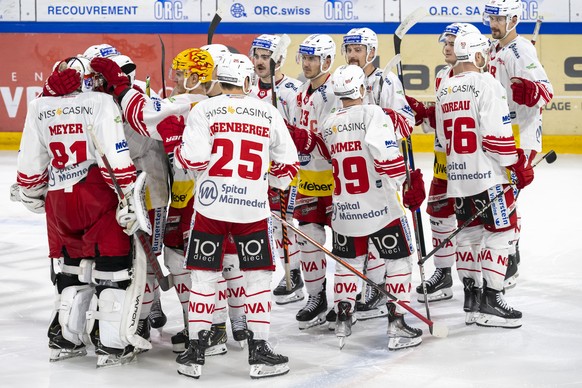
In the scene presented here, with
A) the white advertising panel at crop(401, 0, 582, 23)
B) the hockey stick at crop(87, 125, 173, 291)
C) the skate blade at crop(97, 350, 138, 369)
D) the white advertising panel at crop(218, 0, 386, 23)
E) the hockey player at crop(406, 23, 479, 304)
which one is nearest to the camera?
the hockey stick at crop(87, 125, 173, 291)

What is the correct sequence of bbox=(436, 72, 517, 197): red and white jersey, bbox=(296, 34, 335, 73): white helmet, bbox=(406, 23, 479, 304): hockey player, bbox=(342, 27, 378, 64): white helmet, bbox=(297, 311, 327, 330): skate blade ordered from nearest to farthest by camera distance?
bbox=(436, 72, 517, 197): red and white jersey → bbox=(297, 311, 327, 330): skate blade → bbox=(296, 34, 335, 73): white helmet → bbox=(342, 27, 378, 64): white helmet → bbox=(406, 23, 479, 304): hockey player

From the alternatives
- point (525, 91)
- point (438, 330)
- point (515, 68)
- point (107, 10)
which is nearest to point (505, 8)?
point (515, 68)

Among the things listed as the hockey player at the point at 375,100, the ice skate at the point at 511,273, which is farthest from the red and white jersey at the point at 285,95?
the ice skate at the point at 511,273

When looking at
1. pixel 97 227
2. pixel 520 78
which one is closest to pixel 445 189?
pixel 520 78

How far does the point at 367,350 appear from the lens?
454 centimetres

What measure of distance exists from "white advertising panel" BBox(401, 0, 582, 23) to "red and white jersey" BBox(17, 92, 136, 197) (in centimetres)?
654

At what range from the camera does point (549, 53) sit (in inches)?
407

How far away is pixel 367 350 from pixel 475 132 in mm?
1194

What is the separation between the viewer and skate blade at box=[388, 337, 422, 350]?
14.8 ft

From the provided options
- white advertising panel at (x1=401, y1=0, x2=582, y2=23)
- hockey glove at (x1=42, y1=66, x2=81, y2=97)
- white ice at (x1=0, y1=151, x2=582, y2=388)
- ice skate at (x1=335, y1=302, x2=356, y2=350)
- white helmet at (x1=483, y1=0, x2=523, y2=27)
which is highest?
white advertising panel at (x1=401, y1=0, x2=582, y2=23)

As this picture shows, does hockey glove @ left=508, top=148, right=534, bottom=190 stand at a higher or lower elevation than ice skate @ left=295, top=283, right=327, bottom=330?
higher

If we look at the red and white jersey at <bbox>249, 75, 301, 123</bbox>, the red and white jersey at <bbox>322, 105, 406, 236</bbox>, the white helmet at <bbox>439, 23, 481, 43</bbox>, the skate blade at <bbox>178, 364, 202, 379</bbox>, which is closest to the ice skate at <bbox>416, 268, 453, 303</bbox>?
the red and white jersey at <bbox>322, 105, 406, 236</bbox>

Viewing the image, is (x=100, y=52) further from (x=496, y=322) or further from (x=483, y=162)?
(x=496, y=322)

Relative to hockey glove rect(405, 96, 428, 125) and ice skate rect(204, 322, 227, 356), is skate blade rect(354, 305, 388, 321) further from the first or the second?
hockey glove rect(405, 96, 428, 125)
